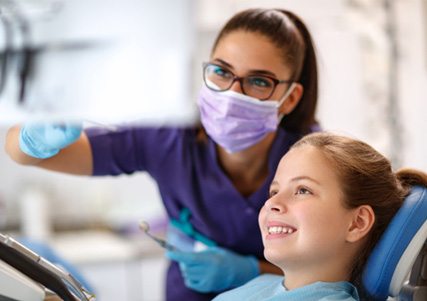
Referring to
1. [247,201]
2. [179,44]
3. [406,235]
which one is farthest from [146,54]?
[406,235]

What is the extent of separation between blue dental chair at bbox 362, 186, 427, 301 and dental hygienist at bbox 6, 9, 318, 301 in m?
0.35

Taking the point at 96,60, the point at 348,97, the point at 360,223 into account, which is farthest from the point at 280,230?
the point at 348,97

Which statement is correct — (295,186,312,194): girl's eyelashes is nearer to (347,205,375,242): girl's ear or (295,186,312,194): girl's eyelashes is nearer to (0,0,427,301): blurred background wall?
(347,205,375,242): girl's ear

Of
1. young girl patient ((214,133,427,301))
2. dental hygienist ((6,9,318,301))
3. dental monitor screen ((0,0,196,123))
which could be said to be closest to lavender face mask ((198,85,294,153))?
dental hygienist ((6,9,318,301))

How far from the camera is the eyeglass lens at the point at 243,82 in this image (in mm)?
1491

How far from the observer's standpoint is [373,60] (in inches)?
130

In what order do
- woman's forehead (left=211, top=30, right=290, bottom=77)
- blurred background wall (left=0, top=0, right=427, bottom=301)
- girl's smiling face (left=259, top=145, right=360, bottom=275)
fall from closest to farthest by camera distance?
1. girl's smiling face (left=259, top=145, right=360, bottom=275)
2. woman's forehead (left=211, top=30, right=290, bottom=77)
3. blurred background wall (left=0, top=0, right=427, bottom=301)

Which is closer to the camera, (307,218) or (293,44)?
(307,218)

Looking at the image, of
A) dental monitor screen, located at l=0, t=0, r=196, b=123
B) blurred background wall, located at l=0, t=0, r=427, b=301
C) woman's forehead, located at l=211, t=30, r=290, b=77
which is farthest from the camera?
blurred background wall, located at l=0, t=0, r=427, b=301

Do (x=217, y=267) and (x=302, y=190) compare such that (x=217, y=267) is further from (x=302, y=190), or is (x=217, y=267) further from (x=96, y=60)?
(x=96, y=60)

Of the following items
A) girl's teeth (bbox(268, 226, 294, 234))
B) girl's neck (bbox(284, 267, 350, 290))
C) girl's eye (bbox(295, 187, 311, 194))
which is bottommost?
girl's neck (bbox(284, 267, 350, 290))

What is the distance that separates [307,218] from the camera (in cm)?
134

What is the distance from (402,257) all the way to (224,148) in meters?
0.52

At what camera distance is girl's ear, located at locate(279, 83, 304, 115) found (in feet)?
5.19
